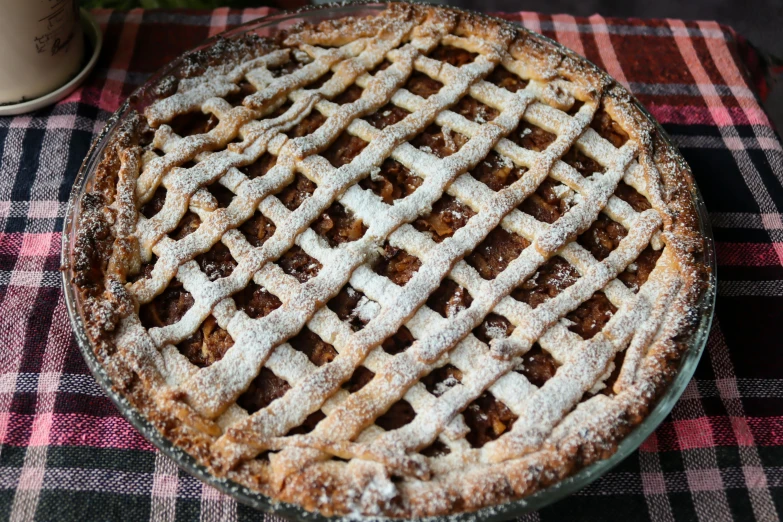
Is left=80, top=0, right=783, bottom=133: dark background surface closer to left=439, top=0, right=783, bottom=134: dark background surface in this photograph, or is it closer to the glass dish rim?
left=439, top=0, right=783, bottom=134: dark background surface

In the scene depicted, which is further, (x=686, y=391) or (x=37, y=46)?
(x=37, y=46)

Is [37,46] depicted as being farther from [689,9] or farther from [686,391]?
[689,9]

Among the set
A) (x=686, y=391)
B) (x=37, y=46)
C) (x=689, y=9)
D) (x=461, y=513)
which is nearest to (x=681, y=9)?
(x=689, y=9)

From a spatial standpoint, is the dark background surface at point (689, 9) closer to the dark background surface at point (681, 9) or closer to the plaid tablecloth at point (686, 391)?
the dark background surface at point (681, 9)

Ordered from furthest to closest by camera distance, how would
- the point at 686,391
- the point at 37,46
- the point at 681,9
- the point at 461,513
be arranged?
the point at 681,9 → the point at 37,46 → the point at 686,391 → the point at 461,513

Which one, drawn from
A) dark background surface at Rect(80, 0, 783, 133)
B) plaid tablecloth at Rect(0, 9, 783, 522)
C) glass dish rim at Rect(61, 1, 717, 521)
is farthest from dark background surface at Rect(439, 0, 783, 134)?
glass dish rim at Rect(61, 1, 717, 521)
